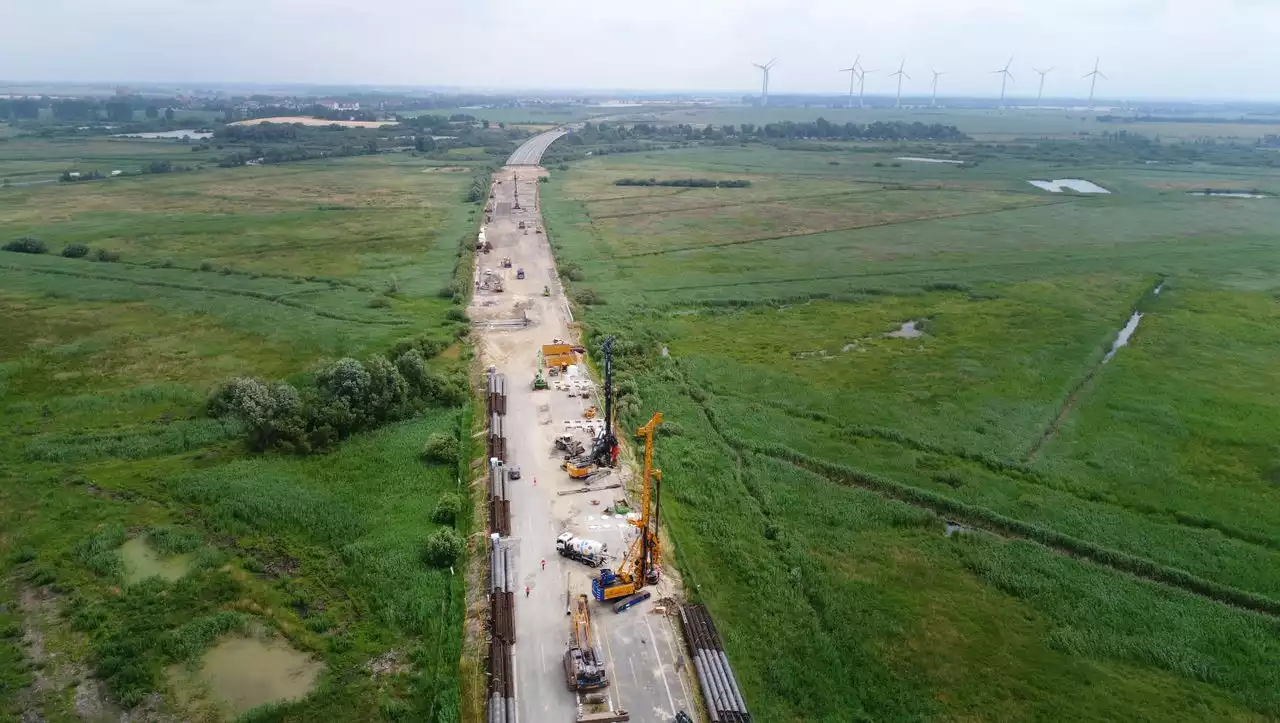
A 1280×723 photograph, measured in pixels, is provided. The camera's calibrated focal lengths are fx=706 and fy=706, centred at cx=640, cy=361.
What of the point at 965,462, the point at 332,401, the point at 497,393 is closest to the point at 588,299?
the point at 497,393

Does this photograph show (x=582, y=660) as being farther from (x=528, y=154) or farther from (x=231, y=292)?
(x=528, y=154)

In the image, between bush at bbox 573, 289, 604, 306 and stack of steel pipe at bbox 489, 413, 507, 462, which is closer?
stack of steel pipe at bbox 489, 413, 507, 462

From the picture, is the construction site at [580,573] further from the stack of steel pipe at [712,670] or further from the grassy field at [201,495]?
the grassy field at [201,495]

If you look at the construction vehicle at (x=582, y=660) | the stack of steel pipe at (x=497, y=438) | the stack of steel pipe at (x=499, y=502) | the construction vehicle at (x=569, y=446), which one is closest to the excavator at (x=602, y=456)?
the construction vehicle at (x=569, y=446)

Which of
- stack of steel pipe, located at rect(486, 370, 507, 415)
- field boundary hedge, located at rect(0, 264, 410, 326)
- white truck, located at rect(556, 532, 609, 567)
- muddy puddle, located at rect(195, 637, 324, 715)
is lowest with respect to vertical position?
muddy puddle, located at rect(195, 637, 324, 715)

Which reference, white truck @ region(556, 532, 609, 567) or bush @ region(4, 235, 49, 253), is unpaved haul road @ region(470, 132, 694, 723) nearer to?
white truck @ region(556, 532, 609, 567)

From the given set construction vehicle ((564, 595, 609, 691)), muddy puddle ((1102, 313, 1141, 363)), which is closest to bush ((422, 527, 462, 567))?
Result: construction vehicle ((564, 595, 609, 691))

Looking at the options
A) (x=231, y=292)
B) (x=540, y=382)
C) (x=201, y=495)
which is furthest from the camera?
(x=231, y=292)
